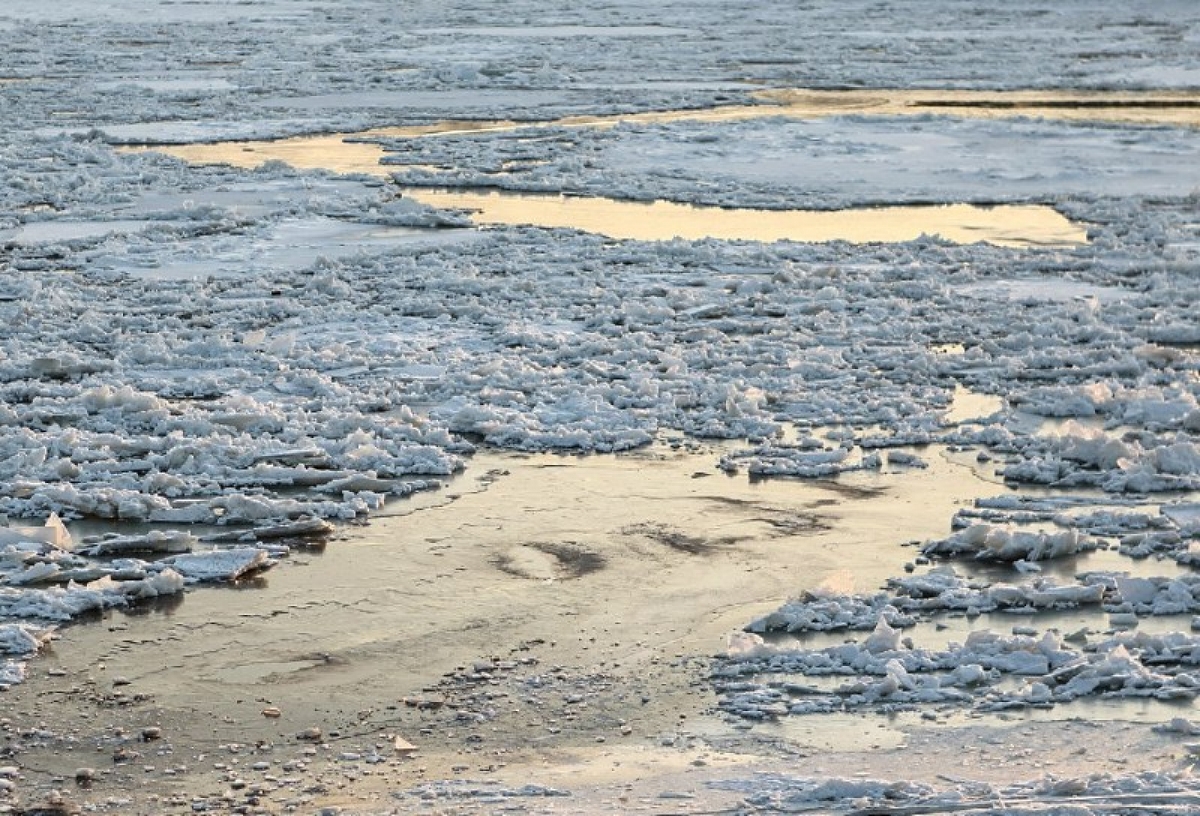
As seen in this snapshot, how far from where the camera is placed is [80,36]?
28906mm

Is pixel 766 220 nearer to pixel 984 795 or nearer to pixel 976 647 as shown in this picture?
pixel 976 647

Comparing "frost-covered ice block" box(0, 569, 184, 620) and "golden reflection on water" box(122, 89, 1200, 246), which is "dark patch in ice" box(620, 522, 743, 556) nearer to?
"frost-covered ice block" box(0, 569, 184, 620)

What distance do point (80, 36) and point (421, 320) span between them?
65.9 feet

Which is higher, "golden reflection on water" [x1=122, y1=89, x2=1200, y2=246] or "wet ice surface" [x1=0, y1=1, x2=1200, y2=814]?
"golden reflection on water" [x1=122, y1=89, x2=1200, y2=246]

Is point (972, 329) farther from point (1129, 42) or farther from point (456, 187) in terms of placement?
point (1129, 42)

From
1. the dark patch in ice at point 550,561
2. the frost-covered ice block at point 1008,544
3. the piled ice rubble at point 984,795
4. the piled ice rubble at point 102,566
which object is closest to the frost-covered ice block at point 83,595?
the piled ice rubble at point 102,566

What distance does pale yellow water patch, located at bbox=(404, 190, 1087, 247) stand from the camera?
519 inches

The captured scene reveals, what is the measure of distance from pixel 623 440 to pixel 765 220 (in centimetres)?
584

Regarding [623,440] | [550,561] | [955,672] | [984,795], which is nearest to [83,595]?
[550,561]

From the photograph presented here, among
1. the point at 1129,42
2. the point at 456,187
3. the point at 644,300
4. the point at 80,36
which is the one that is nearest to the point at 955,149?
the point at 456,187

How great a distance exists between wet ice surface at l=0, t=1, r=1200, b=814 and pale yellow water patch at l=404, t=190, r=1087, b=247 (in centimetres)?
27

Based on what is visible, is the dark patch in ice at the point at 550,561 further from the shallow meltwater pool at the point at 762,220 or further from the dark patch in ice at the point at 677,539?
the shallow meltwater pool at the point at 762,220

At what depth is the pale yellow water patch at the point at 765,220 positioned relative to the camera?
1318 cm

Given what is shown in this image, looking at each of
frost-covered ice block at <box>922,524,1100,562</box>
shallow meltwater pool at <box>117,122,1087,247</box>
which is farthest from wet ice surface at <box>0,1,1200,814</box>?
shallow meltwater pool at <box>117,122,1087,247</box>
